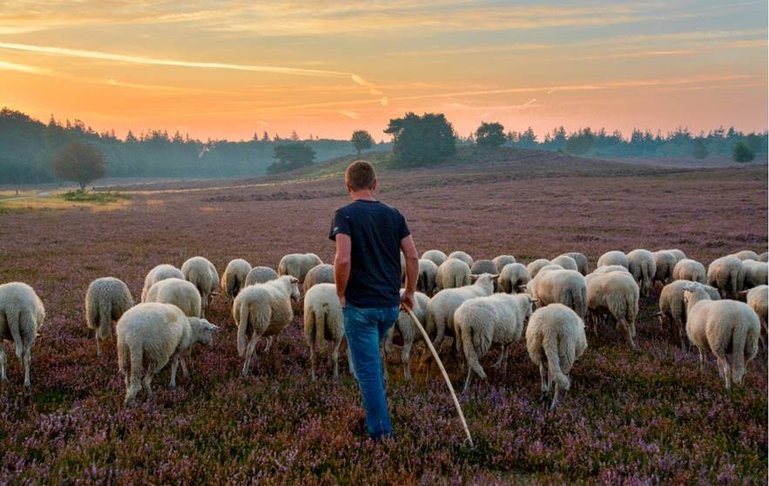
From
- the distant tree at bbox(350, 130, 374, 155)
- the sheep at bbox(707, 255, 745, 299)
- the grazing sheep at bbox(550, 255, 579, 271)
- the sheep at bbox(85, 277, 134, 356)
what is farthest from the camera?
the distant tree at bbox(350, 130, 374, 155)

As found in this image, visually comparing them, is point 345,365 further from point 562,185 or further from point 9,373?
point 562,185

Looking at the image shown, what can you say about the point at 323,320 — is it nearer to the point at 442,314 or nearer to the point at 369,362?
the point at 442,314

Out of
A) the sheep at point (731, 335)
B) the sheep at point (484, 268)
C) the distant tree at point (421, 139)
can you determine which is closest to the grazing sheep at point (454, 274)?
the sheep at point (484, 268)

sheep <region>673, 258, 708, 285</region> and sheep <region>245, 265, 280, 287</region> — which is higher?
sheep <region>245, 265, 280, 287</region>

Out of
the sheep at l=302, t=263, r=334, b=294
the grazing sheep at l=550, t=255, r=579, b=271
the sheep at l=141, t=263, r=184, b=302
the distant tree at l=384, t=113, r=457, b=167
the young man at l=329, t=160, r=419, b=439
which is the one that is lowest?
the grazing sheep at l=550, t=255, r=579, b=271

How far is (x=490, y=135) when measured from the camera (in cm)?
12412

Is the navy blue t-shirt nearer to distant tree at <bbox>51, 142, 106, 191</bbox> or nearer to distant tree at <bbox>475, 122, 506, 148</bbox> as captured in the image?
distant tree at <bbox>51, 142, 106, 191</bbox>

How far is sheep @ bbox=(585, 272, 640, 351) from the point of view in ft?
32.9

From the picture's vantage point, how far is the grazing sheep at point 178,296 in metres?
9.13

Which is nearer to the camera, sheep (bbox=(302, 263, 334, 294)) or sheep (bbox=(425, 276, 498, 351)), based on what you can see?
sheep (bbox=(425, 276, 498, 351))

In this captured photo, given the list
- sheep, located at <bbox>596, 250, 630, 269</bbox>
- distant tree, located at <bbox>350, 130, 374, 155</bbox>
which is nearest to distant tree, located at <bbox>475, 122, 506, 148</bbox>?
distant tree, located at <bbox>350, 130, 374, 155</bbox>

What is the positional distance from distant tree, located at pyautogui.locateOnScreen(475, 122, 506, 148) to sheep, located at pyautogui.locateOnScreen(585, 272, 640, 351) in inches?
4616

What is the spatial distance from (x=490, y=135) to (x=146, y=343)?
406ft

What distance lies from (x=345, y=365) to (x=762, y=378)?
638cm
